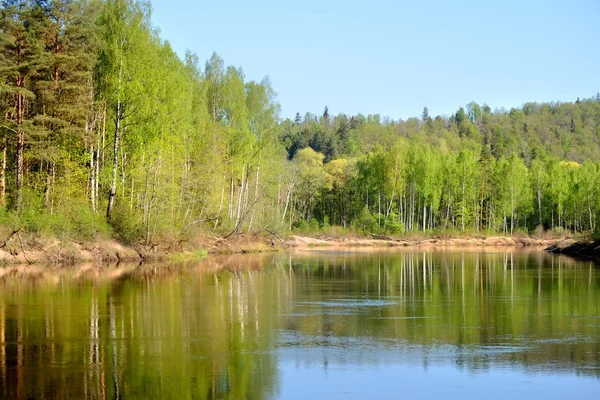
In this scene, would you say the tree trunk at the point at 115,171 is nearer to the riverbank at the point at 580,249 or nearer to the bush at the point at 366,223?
the riverbank at the point at 580,249

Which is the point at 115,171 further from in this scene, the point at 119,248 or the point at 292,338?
the point at 292,338

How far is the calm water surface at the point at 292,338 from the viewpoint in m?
12.0

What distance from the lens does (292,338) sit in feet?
54.4

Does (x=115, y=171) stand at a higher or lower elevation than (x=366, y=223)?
higher

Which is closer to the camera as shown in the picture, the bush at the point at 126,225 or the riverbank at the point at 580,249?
the bush at the point at 126,225

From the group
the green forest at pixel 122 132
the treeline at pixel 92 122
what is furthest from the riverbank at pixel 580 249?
the treeline at pixel 92 122

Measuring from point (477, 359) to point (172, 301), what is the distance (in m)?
11.5

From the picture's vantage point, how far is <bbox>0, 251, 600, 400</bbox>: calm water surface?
39.4ft

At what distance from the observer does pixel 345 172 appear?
111 metres

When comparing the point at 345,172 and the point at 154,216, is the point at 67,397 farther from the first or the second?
the point at 345,172

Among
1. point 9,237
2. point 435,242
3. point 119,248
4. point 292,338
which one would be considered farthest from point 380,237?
point 292,338

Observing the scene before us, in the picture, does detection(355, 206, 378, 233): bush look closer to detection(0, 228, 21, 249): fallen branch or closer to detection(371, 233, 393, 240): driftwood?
detection(371, 233, 393, 240): driftwood

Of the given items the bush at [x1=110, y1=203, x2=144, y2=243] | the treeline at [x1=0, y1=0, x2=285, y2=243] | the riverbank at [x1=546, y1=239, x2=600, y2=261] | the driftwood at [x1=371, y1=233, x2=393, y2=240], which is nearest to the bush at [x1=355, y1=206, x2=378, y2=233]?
the driftwood at [x1=371, y1=233, x2=393, y2=240]

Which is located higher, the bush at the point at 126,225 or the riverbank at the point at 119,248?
the bush at the point at 126,225
